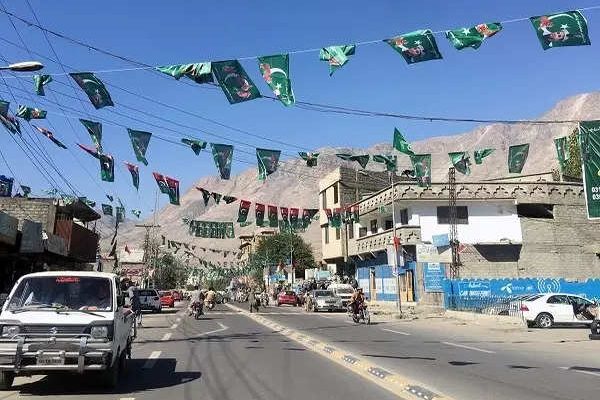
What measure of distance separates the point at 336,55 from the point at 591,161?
13.2 m

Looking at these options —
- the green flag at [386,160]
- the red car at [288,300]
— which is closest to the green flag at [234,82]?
the green flag at [386,160]

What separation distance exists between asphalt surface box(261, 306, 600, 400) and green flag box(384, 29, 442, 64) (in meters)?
7.25

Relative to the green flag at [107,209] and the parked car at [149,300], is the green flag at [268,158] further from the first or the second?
the parked car at [149,300]

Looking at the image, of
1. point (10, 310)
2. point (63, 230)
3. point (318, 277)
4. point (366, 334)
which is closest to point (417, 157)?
point (366, 334)

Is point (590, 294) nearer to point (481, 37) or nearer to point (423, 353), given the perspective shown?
point (423, 353)

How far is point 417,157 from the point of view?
1051 inches

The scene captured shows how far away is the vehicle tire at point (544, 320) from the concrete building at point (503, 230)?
1850 centimetres

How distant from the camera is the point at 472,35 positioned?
45.1 ft

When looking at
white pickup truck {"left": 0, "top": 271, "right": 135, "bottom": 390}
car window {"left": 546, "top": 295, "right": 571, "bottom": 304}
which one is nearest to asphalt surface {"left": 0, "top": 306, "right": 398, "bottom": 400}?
white pickup truck {"left": 0, "top": 271, "right": 135, "bottom": 390}

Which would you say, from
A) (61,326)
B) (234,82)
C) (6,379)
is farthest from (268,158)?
(6,379)

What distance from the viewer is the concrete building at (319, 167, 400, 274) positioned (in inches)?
2457

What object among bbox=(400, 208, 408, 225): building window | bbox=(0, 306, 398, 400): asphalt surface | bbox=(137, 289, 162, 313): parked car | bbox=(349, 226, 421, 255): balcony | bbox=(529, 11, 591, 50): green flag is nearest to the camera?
bbox=(0, 306, 398, 400): asphalt surface

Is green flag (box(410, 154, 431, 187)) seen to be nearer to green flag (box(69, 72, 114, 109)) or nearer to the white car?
the white car

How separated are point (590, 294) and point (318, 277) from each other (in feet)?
153
